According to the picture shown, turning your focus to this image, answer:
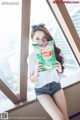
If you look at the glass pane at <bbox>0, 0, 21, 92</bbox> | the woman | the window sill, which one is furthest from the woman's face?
the window sill

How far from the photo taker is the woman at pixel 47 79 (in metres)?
1.75

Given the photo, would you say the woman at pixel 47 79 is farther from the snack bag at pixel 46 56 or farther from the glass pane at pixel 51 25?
the glass pane at pixel 51 25

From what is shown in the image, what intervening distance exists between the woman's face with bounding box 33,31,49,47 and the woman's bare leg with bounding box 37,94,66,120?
18.6 inches

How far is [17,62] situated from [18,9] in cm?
53

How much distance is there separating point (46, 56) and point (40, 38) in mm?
165

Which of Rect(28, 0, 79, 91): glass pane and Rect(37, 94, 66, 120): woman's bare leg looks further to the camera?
Rect(28, 0, 79, 91): glass pane

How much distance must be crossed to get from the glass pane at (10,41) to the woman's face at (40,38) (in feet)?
0.77

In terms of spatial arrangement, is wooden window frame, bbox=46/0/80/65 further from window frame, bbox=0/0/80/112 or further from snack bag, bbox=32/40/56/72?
snack bag, bbox=32/40/56/72

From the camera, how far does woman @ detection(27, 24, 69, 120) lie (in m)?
1.75

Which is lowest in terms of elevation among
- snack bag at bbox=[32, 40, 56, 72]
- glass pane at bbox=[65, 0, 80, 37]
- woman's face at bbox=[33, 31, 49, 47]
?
snack bag at bbox=[32, 40, 56, 72]

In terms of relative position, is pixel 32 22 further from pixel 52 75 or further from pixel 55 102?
pixel 55 102

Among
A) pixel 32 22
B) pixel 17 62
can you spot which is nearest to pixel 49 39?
pixel 32 22

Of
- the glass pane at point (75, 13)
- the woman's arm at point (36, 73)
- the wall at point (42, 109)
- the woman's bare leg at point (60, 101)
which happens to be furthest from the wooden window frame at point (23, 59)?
the glass pane at point (75, 13)

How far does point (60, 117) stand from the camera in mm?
1722
